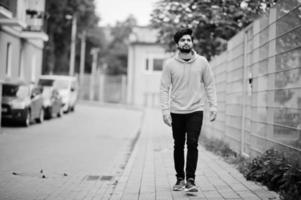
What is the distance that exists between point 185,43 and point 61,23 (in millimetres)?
39516

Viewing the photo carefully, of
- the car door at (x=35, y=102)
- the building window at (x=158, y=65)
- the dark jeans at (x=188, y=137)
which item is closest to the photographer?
the dark jeans at (x=188, y=137)

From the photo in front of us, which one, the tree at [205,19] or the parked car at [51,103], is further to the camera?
the parked car at [51,103]

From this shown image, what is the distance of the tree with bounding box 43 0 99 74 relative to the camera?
4026cm

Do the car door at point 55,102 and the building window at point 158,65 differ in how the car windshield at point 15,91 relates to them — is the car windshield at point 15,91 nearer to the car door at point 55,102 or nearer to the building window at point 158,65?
the car door at point 55,102

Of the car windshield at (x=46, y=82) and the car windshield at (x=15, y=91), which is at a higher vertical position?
the car windshield at (x=46, y=82)

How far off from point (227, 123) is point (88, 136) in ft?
22.4

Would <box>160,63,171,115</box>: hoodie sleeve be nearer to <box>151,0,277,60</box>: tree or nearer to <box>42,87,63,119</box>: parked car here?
<box>151,0,277,60</box>: tree

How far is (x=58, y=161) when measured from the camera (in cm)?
1030

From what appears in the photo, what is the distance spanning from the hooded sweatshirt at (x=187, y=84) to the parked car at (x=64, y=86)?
2365cm

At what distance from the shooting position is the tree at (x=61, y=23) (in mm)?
40259

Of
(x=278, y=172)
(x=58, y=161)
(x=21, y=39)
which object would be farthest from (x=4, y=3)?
(x=278, y=172)

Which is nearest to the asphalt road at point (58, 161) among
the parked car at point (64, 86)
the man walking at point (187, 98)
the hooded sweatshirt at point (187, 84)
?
the man walking at point (187, 98)

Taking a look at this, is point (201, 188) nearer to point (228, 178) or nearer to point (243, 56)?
point (228, 178)

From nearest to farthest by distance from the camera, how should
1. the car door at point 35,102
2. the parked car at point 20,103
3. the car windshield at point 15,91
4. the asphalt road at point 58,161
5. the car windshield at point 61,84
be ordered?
the asphalt road at point 58,161 → the parked car at point 20,103 → the car windshield at point 15,91 → the car door at point 35,102 → the car windshield at point 61,84
